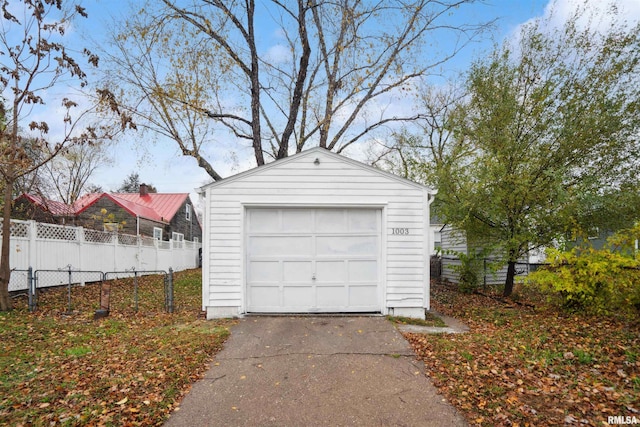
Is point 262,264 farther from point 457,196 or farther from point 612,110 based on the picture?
point 612,110

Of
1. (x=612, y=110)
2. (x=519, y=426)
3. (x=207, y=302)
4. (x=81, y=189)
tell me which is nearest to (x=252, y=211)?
(x=207, y=302)

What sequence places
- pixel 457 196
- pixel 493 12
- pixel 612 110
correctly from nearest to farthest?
pixel 612 110, pixel 457 196, pixel 493 12

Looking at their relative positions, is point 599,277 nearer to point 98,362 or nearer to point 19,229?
point 98,362

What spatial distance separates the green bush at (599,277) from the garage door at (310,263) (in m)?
3.52

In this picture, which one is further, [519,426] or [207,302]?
[207,302]

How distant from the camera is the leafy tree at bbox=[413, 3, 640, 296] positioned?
9.66 meters

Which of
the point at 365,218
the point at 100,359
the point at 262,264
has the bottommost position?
the point at 100,359

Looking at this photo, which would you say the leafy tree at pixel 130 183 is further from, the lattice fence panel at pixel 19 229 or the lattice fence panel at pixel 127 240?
the lattice fence panel at pixel 19 229

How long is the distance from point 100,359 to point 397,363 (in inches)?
163

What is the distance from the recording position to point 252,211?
26.0ft

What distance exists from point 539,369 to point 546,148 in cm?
689

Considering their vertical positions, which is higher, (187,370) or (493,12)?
(493,12)

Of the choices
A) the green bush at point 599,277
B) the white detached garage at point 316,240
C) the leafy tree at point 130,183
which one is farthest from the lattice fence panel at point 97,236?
the leafy tree at point 130,183

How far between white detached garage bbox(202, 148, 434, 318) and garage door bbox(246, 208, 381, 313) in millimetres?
20
